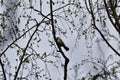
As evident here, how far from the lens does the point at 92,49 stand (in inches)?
121

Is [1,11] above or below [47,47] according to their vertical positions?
above

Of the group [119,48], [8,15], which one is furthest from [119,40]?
[8,15]

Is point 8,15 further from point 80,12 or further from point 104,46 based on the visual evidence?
point 104,46

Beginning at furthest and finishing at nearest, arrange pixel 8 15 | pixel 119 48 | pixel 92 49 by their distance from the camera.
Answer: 1. pixel 92 49
2. pixel 119 48
3. pixel 8 15

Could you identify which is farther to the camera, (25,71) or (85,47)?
(85,47)

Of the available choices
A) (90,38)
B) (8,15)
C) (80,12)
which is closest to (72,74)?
(90,38)

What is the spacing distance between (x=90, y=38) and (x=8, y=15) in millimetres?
852

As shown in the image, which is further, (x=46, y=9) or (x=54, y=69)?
(x=46, y=9)

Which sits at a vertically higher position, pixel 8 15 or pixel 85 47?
pixel 8 15

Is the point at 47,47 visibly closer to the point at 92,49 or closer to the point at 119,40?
the point at 92,49

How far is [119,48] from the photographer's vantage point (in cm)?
287

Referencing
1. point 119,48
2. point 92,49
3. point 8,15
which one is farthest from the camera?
point 92,49

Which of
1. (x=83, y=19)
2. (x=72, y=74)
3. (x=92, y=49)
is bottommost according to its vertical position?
(x=72, y=74)

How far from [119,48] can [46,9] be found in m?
0.89
